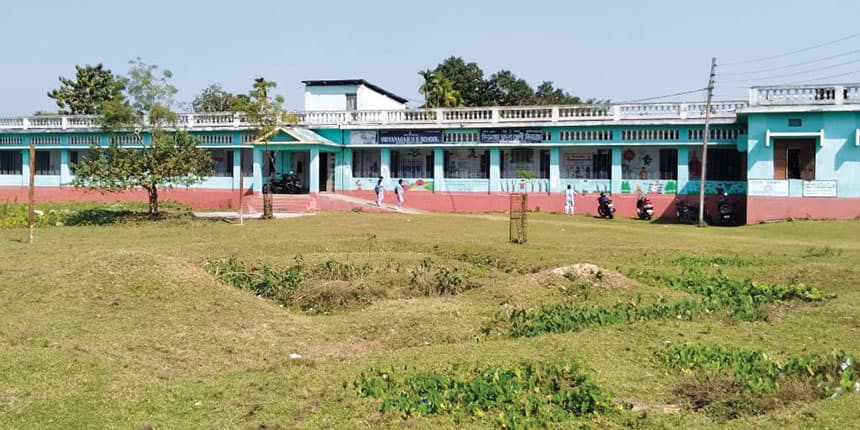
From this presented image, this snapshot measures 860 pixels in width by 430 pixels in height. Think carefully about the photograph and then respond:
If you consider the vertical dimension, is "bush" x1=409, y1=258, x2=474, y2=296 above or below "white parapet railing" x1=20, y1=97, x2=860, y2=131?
below

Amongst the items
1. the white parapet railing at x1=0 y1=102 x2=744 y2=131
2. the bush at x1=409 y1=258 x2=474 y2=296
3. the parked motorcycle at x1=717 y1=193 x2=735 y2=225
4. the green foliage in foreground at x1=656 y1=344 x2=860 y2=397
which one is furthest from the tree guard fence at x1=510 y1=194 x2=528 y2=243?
the white parapet railing at x1=0 y1=102 x2=744 y2=131

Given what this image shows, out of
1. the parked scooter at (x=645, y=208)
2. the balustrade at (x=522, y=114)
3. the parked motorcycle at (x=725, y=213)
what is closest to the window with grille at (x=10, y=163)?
the balustrade at (x=522, y=114)

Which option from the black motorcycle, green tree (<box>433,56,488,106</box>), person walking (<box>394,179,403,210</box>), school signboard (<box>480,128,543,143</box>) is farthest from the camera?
green tree (<box>433,56,488,106</box>)

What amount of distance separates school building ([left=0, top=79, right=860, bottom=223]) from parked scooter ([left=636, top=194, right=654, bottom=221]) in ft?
2.94

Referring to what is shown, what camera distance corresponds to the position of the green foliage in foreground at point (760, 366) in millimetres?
Result: 6234

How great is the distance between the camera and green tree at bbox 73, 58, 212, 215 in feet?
87.0

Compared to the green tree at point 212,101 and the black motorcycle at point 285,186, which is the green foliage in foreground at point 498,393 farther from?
the green tree at point 212,101

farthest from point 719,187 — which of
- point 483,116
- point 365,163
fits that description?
point 365,163

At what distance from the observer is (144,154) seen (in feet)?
90.1

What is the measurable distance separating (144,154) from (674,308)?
2234cm

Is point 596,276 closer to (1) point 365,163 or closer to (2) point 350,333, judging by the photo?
(2) point 350,333

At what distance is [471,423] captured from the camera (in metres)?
5.66

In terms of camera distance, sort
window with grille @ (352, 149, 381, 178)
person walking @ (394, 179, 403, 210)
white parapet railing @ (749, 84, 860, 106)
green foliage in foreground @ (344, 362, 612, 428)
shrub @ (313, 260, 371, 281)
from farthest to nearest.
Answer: window with grille @ (352, 149, 381, 178), person walking @ (394, 179, 403, 210), white parapet railing @ (749, 84, 860, 106), shrub @ (313, 260, 371, 281), green foliage in foreground @ (344, 362, 612, 428)

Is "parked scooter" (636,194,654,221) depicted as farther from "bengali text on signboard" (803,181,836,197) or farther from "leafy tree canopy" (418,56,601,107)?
"leafy tree canopy" (418,56,601,107)
